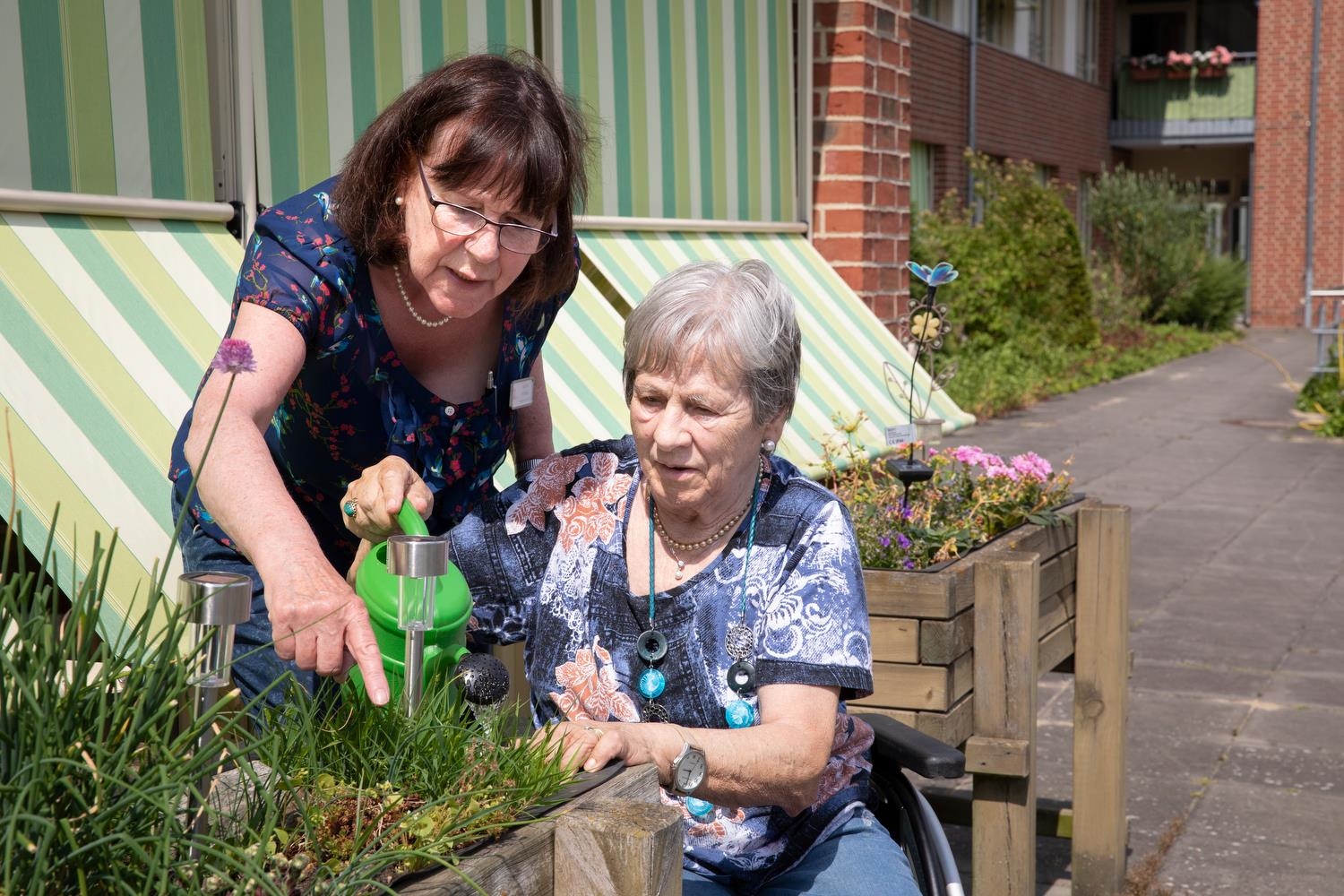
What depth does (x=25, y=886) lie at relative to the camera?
126 centimetres

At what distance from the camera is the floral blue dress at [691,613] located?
2369 mm

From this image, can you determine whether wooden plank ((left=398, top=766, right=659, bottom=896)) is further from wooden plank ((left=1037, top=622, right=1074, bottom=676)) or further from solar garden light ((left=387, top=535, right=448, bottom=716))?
wooden plank ((left=1037, top=622, right=1074, bottom=676))

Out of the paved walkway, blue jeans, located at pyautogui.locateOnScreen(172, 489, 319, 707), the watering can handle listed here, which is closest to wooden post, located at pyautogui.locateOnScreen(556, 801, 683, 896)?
the watering can handle

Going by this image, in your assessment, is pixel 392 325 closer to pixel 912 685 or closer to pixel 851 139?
pixel 912 685

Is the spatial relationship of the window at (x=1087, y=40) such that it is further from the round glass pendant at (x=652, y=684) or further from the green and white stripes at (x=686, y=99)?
the round glass pendant at (x=652, y=684)

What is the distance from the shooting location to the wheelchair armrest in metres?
2.75

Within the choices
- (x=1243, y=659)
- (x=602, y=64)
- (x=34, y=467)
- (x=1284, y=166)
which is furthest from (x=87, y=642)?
(x=1284, y=166)

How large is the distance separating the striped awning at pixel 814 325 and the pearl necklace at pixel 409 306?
2250 millimetres

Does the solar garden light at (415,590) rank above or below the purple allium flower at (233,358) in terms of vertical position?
below

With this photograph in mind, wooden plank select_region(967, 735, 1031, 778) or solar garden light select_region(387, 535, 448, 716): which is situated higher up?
solar garden light select_region(387, 535, 448, 716)

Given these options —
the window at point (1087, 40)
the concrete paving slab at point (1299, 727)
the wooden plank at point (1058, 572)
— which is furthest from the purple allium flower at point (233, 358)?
the window at point (1087, 40)

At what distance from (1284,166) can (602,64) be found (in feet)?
93.0

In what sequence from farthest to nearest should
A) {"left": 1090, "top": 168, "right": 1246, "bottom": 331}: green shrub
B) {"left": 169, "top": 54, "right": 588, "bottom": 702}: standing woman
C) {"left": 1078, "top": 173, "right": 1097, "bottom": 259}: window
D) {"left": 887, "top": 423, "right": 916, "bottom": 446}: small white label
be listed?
1. {"left": 1078, "top": 173, "right": 1097, "bottom": 259}: window
2. {"left": 1090, "top": 168, "right": 1246, "bottom": 331}: green shrub
3. {"left": 887, "top": 423, "right": 916, "bottom": 446}: small white label
4. {"left": 169, "top": 54, "right": 588, "bottom": 702}: standing woman

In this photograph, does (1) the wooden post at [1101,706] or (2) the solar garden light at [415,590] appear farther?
(1) the wooden post at [1101,706]
